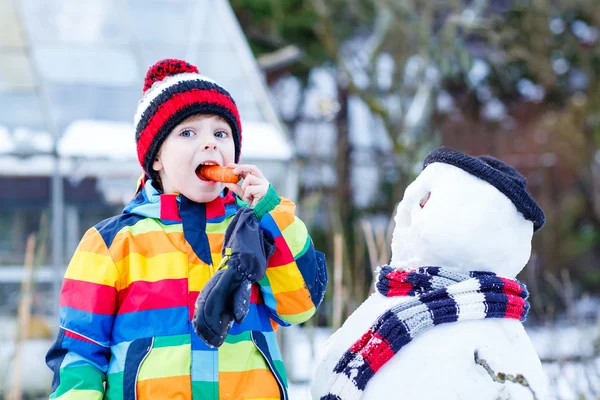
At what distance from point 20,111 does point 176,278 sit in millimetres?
4170

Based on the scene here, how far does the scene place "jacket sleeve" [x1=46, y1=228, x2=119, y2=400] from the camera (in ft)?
5.05

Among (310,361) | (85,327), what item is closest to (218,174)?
(85,327)

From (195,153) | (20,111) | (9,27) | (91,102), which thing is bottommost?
(195,153)

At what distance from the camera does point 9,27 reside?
573cm

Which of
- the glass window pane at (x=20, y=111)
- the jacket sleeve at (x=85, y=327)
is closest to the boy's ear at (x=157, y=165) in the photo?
the jacket sleeve at (x=85, y=327)

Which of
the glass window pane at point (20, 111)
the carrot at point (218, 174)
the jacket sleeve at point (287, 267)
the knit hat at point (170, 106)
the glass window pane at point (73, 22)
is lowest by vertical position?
the jacket sleeve at point (287, 267)

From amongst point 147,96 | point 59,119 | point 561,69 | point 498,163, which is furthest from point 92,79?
point 561,69

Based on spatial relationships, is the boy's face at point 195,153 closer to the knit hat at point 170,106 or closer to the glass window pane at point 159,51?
the knit hat at point 170,106

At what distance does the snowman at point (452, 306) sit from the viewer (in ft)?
5.21

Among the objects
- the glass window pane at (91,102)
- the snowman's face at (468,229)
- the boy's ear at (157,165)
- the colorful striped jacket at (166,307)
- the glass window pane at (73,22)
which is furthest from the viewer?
the glass window pane at (73,22)

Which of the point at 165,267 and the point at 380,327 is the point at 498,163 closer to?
the point at 380,327

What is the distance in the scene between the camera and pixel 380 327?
167 centimetres

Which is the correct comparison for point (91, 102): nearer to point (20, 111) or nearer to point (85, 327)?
point (20, 111)

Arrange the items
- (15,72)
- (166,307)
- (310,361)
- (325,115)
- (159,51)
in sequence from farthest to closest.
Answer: (325,115), (159,51), (15,72), (310,361), (166,307)
